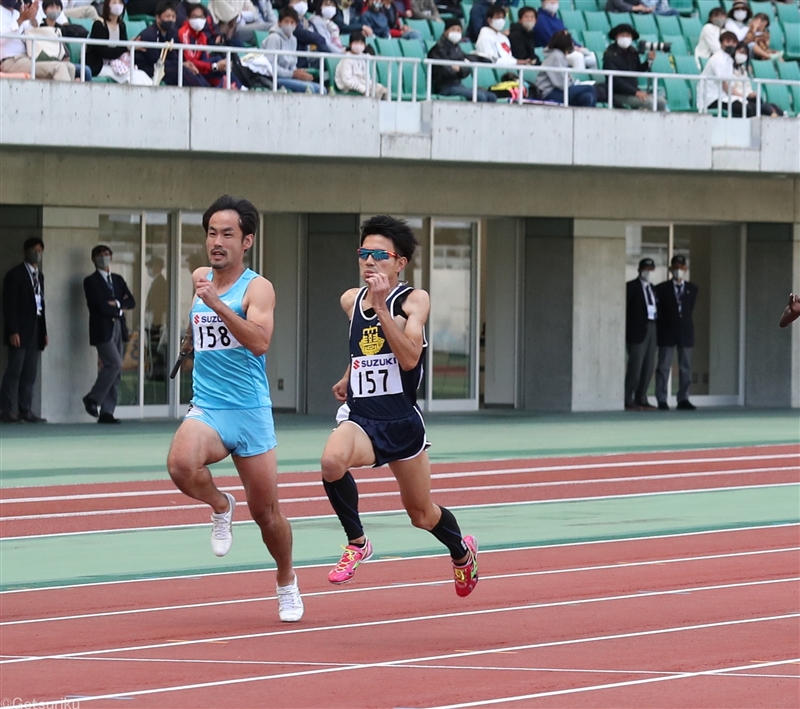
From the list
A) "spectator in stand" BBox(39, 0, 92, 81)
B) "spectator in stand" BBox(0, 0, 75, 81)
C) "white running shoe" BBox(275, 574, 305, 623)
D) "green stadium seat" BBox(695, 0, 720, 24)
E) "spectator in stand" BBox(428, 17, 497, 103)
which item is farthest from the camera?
"green stadium seat" BBox(695, 0, 720, 24)

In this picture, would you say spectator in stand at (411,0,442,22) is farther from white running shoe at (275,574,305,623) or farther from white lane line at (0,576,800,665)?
white running shoe at (275,574,305,623)

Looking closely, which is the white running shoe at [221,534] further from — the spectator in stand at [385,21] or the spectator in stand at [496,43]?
the spectator in stand at [385,21]

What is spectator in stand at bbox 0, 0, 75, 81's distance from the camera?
19797 mm

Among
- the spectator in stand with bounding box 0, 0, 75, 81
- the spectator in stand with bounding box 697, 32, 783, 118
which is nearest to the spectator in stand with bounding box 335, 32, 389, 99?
the spectator in stand with bounding box 0, 0, 75, 81

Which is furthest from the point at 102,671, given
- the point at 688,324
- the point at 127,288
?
the point at 688,324

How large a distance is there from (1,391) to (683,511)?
11.0 metres

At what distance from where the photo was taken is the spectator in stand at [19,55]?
19.8 m

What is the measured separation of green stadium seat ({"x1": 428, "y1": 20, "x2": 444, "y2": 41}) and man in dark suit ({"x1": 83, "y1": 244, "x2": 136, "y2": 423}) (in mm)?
6306

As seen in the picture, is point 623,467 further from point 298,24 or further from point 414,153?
point 298,24

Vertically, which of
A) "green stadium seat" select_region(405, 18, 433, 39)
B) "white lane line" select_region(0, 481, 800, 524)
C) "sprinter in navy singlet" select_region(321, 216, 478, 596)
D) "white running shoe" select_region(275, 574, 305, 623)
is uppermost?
"green stadium seat" select_region(405, 18, 433, 39)

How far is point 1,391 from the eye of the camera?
21.8m

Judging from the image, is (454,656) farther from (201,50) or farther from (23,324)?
(23,324)

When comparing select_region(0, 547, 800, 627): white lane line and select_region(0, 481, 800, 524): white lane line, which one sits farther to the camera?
select_region(0, 481, 800, 524): white lane line

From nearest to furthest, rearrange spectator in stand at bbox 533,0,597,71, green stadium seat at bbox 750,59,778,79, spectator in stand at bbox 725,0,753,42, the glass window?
the glass window < spectator in stand at bbox 533,0,597,71 < green stadium seat at bbox 750,59,778,79 < spectator in stand at bbox 725,0,753,42
